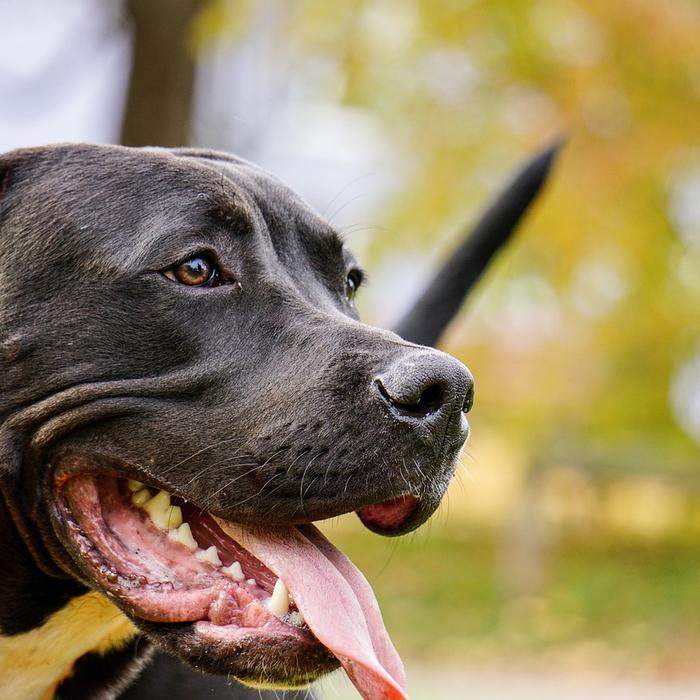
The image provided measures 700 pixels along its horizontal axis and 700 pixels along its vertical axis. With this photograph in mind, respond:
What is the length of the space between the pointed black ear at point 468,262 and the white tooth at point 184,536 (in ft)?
5.84

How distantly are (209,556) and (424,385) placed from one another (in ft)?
2.25

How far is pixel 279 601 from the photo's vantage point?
254 centimetres

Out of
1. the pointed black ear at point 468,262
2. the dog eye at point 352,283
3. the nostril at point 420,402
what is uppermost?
the nostril at point 420,402

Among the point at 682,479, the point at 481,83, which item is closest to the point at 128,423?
the point at 481,83

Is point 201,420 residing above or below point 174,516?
above

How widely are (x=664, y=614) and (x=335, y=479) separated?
36.1 feet

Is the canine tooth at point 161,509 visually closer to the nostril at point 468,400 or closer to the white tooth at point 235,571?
the white tooth at point 235,571

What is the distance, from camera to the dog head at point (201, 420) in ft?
8.23

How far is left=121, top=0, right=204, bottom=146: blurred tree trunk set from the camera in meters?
7.27

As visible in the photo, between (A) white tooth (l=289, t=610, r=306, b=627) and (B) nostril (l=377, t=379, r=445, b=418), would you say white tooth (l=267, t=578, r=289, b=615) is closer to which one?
(A) white tooth (l=289, t=610, r=306, b=627)

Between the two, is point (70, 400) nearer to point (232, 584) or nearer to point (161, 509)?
point (161, 509)

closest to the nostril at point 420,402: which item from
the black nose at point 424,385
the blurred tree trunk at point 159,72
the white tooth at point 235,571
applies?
the black nose at point 424,385

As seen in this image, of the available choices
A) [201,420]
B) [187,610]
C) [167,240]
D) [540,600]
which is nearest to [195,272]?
[167,240]

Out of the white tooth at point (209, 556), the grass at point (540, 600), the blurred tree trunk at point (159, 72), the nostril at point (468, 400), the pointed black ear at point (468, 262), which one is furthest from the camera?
the grass at point (540, 600)
